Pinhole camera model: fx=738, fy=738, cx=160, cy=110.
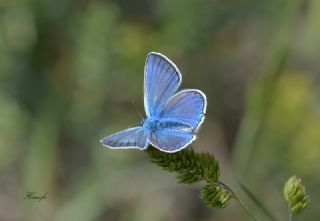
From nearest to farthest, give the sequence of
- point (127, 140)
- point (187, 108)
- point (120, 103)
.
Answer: point (127, 140)
point (187, 108)
point (120, 103)

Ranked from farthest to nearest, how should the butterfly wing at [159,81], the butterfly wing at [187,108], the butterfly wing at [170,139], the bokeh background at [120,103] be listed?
the bokeh background at [120,103]
the butterfly wing at [159,81]
the butterfly wing at [187,108]
the butterfly wing at [170,139]

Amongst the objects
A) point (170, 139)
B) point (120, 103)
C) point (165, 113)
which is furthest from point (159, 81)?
point (120, 103)

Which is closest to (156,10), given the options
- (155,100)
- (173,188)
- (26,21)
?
(26,21)

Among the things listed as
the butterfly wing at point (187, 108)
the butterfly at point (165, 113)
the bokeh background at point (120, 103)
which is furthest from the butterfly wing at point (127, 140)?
the bokeh background at point (120, 103)

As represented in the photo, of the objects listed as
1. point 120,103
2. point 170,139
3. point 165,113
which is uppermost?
point 120,103

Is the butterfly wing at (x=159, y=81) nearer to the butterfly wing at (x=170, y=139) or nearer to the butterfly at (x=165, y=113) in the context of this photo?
the butterfly at (x=165, y=113)

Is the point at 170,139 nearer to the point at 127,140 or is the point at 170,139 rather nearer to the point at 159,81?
the point at 127,140

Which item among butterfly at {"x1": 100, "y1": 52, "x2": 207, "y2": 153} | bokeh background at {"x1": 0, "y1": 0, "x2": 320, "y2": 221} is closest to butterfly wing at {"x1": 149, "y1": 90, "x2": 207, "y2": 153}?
butterfly at {"x1": 100, "y1": 52, "x2": 207, "y2": 153}
